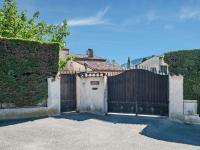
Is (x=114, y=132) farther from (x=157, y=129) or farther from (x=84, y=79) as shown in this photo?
(x=84, y=79)

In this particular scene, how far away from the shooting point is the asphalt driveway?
10578 millimetres

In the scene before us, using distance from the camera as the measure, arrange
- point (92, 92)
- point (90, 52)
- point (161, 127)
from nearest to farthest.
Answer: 1. point (161, 127)
2. point (92, 92)
3. point (90, 52)

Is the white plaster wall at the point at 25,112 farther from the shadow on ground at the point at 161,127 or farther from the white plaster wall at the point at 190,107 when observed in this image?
the white plaster wall at the point at 190,107

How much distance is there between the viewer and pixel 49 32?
24984 millimetres

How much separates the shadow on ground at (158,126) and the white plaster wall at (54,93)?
777 millimetres

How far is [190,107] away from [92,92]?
6.13 m

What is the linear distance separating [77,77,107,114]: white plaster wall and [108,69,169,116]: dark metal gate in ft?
1.32

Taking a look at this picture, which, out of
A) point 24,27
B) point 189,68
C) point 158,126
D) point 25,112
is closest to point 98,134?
point 158,126

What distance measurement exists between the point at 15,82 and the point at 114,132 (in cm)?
659

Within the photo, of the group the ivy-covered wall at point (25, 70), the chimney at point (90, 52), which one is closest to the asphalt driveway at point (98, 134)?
the ivy-covered wall at point (25, 70)

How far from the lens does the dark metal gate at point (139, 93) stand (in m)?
16.7

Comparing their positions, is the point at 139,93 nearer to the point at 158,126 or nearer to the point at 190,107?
the point at 190,107

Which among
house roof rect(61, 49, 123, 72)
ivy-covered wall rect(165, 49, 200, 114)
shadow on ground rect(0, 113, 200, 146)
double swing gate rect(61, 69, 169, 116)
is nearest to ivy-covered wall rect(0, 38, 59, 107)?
shadow on ground rect(0, 113, 200, 146)

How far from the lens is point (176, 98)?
51.5ft
